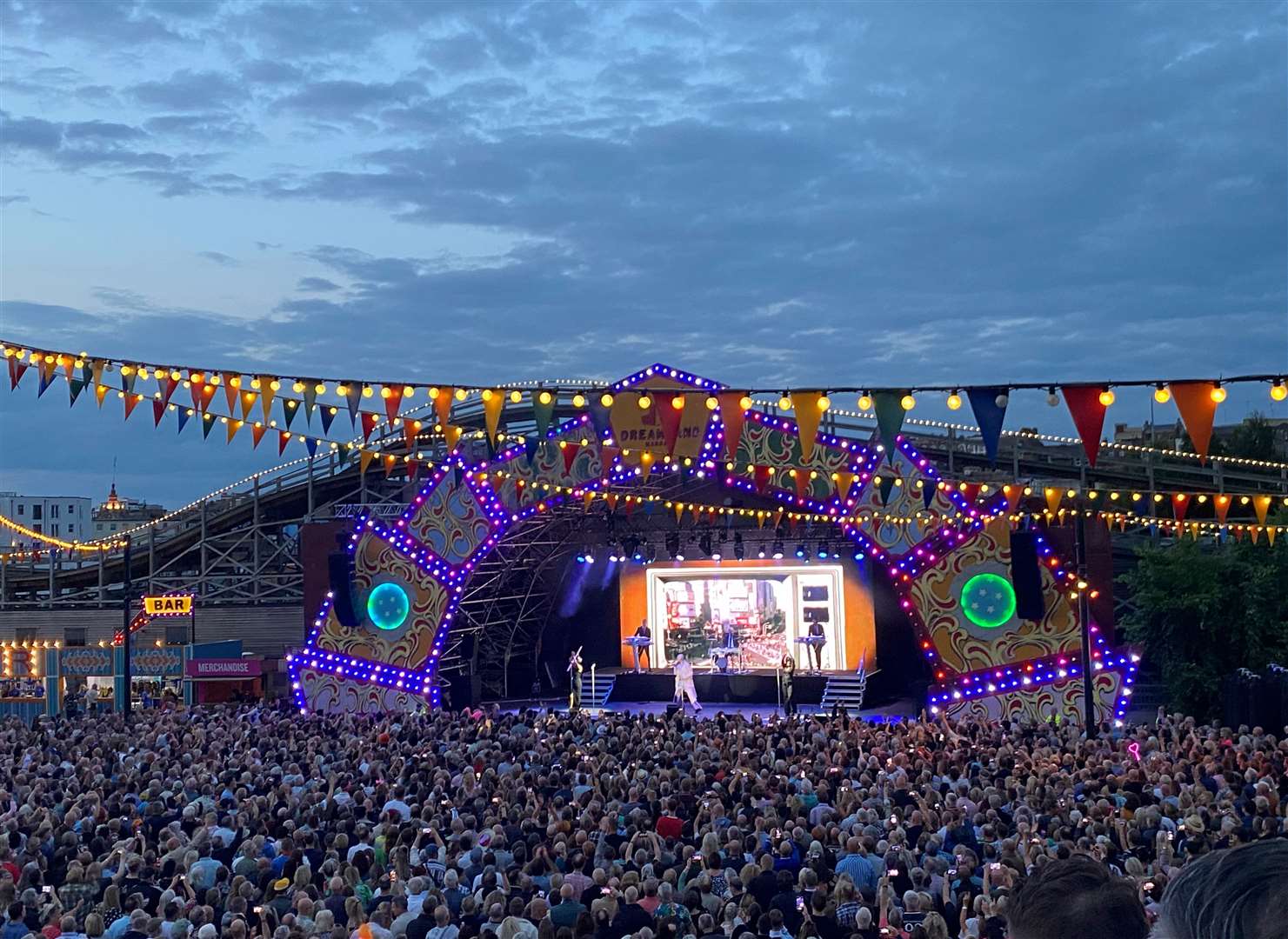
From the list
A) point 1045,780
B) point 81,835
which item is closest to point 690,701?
point 1045,780

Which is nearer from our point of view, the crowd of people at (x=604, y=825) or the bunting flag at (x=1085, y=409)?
the crowd of people at (x=604, y=825)

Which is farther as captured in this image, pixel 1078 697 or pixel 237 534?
pixel 237 534

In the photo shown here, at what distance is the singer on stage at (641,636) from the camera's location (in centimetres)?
3300

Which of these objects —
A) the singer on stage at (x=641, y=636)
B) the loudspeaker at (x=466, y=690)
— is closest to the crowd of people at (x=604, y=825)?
the loudspeaker at (x=466, y=690)

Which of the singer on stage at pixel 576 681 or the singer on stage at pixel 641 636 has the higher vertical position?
the singer on stage at pixel 641 636

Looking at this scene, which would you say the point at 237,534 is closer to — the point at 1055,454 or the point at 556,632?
the point at 556,632

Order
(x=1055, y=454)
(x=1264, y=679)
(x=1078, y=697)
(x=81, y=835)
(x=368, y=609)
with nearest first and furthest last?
(x=81, y=835)
(x=1264, y=679)
(x=1078, y=697)
(x=368, y=609)
(x=1055, y=454)

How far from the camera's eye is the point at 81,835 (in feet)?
42.0

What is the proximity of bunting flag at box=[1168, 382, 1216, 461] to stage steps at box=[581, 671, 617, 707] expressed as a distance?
75.4 feet

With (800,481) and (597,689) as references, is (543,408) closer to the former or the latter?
(800,481)

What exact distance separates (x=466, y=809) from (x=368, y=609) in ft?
51.0

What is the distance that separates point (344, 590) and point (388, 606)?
1.03 metres

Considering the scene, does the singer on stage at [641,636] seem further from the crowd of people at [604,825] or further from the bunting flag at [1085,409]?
the bunting flag at [1085,409]

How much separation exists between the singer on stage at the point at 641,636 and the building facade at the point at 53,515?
96019 millimetres
